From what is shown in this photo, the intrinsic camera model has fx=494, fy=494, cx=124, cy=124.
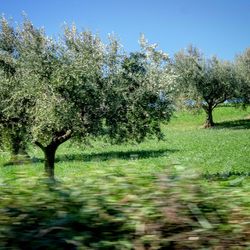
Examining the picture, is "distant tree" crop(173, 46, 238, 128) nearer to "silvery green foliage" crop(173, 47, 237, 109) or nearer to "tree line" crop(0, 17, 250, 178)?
"silvery green foliage" crop(173, 47, 237, 109)

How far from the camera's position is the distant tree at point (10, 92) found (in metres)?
19.0

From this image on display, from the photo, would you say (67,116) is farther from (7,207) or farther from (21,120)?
(7,207)

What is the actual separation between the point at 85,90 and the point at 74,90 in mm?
413

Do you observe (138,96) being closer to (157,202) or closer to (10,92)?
(10,92)

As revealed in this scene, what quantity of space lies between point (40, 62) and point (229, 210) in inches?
611

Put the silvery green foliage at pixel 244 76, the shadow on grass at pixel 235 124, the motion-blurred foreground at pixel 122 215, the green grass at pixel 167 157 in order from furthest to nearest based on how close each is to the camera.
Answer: the silvery green foliage at pixel 244 76, the shadow on grass at pixel 235 124, the green grass at pixel 167 157, the motion-blurred foreground at pixel 122 215

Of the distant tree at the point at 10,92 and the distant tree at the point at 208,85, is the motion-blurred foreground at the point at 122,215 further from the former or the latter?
the distant tree at the point at 208,85

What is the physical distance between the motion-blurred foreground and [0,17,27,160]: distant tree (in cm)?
1469

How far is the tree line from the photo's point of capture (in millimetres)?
18344

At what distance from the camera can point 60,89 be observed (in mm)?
18500

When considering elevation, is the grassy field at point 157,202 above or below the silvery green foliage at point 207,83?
below

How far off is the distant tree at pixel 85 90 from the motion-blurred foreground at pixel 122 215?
45.5ft

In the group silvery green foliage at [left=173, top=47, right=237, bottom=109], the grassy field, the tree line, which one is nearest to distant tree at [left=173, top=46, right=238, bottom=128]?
silvery green foliage at [left=173, top=47, right=237, bottom=109]

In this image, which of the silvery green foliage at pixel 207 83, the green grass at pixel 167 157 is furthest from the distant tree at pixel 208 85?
the green grass at pixel 167 157
